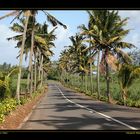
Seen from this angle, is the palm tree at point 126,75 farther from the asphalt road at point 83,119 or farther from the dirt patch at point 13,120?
the dirt patch at point 13,120

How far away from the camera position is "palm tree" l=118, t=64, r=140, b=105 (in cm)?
2953

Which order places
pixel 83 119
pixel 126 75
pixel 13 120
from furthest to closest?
pixel 126 75
pixel 83 119
pixel 13 120

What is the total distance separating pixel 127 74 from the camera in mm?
30609

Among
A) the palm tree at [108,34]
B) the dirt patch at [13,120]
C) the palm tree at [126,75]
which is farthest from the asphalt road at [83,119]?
the palm tree at [108,34]

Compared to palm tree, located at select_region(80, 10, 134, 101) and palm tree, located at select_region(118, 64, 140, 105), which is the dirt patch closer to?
palm tree, located at select_region(118, 64, 140, 105)

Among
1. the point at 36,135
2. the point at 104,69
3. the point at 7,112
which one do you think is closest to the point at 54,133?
the point at 36,135

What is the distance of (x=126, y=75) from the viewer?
101ft

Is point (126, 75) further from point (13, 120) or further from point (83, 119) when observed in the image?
point (13, 120)

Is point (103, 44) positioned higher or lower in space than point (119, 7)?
higher

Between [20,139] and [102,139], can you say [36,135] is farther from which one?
[102,139]

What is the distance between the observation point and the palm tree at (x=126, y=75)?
29.5 m

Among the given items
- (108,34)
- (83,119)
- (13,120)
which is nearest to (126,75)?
(108,34)

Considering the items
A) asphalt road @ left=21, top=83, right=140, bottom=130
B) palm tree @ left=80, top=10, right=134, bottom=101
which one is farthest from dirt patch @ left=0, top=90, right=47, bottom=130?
palm tree @ left=80, top=10, right=134, bottom=101

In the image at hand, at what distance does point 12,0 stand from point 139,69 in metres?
23.6
